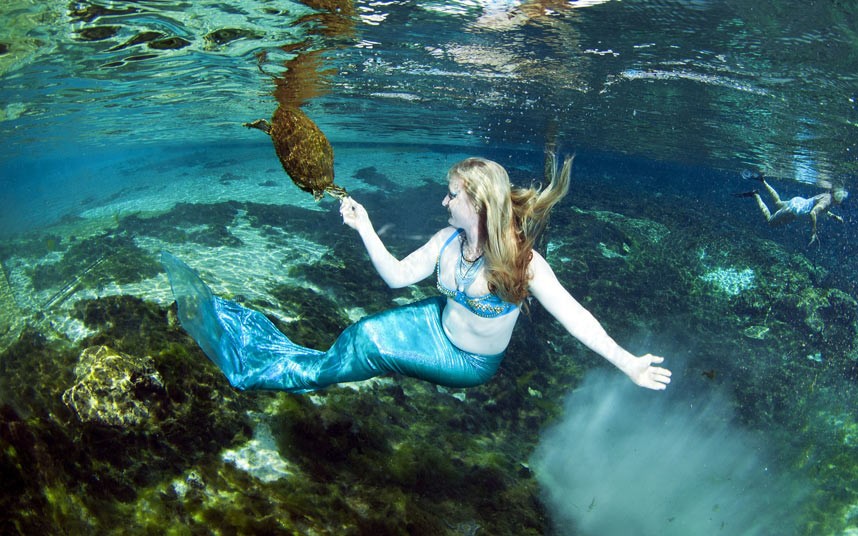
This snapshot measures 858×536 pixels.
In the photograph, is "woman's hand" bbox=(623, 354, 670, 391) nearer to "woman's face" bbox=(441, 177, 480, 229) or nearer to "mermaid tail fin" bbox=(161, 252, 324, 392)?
"woman's face" bbox=(441, 177, 480, 229)

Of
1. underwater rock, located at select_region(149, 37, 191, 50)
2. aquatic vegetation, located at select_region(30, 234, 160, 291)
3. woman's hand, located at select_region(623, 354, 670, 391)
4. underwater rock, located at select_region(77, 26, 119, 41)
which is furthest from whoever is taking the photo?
underwater rock, located at select_region(149, 37, 191, 50)

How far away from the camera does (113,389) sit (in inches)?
176

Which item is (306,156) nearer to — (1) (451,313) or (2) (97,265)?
(1) (451,313)

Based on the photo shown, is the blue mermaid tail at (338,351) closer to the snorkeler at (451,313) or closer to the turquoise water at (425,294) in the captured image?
the snorkeler at (451,313)

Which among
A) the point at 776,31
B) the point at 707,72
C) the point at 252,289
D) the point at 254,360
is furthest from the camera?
the point at 707,72

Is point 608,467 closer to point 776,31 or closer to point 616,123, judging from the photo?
point 776,31

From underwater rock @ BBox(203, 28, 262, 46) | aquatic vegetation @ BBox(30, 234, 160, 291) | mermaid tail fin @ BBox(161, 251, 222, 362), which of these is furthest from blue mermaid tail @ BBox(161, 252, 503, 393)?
underwater rock @ BBox(203, 28, 262, 46)

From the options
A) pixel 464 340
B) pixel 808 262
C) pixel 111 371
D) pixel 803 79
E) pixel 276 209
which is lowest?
pixel 808 262

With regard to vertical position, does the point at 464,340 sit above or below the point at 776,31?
below

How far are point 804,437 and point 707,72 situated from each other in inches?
370

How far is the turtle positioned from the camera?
13.0 feet

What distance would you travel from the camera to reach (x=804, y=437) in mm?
8172

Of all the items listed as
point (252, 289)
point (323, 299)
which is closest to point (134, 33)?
point (252, 289)

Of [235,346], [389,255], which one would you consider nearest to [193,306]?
[235,346]
